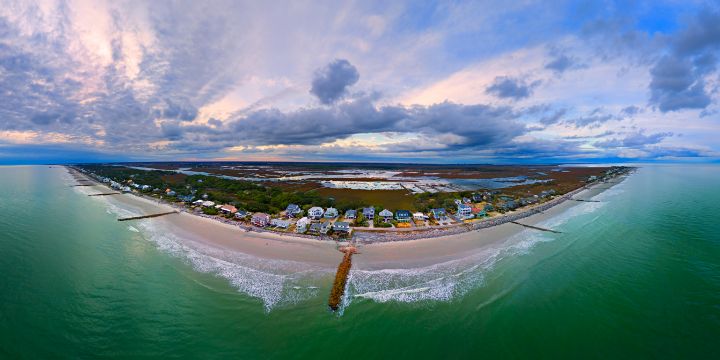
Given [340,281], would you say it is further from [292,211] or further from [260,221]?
[292,211]

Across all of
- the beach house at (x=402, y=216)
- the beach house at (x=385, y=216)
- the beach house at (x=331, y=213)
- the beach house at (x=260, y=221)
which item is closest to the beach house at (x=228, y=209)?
the beach house at (x=260, y=221)

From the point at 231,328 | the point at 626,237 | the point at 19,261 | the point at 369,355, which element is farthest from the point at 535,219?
the point at 19,261

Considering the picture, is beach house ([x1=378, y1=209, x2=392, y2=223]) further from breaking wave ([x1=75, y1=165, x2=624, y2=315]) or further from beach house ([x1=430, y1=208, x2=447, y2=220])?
breaking wave ([x1=75, y1=165, x2=624, y2=315])

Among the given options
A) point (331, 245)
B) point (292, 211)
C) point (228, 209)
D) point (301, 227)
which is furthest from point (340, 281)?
point (228, 209)

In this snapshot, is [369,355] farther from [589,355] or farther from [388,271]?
[589,355]

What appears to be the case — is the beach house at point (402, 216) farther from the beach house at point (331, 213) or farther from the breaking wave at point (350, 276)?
the breaking wave at point (350, 276)

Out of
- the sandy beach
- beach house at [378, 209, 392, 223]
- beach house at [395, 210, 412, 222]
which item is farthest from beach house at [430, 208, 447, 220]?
beach house at [378, 209, 392, 223]
